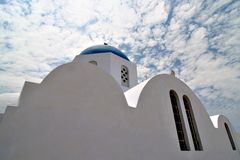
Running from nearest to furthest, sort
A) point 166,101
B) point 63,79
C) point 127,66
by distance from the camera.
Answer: point 63,79
point 166,101
point 127,66

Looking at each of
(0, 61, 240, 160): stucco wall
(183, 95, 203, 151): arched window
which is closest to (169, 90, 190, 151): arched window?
(0, 61, 240, 160): stucco wall

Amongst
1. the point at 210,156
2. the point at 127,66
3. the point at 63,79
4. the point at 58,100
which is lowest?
the point at 210,156

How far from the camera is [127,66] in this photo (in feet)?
33.9

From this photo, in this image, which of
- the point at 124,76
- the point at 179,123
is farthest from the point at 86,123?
the point at 124,76

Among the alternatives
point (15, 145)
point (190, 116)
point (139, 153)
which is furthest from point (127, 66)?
point (15, 145)

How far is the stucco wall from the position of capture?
133 inches

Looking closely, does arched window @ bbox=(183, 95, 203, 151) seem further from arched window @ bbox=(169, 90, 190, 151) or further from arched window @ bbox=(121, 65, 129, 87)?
arched window @ bbox=(121, 65, 129, 87)

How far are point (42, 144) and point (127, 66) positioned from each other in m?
7.72

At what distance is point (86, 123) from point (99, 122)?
0.41 meters

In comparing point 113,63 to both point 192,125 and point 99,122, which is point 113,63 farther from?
point 192,125

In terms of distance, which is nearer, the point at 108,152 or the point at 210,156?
the point at 108,152

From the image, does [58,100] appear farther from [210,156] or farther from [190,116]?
[210,156]

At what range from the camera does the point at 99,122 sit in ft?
14.5

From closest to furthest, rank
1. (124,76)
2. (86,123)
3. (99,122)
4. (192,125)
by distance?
1. (86,123)
2. (99,122)
3. (192,125)
4. (124,76)
